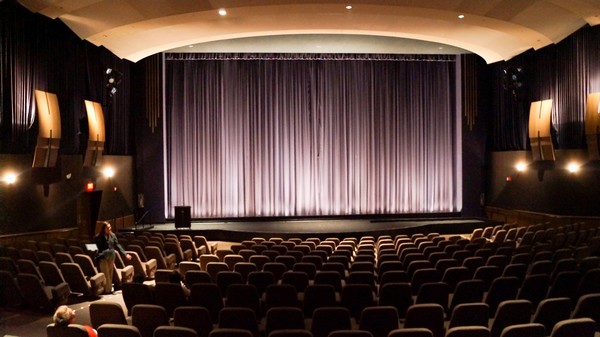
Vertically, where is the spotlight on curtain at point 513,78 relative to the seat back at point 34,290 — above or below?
above

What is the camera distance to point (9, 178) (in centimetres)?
1166

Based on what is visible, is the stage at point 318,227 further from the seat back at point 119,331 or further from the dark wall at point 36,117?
the seat back at point 119,331

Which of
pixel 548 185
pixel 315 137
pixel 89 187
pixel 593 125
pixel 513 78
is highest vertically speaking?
pixel 513 78

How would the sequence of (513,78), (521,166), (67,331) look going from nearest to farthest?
(67,331)
(513,78)
(521,166)

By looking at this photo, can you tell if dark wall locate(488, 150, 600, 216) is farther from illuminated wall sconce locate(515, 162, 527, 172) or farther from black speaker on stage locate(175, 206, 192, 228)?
black speaker on stage locate(175, 206, 192, 228)

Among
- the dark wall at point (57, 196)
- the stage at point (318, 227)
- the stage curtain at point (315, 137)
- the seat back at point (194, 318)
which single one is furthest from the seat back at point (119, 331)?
the stage curtain at point (315, 137)

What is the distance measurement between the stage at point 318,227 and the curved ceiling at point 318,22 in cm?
561

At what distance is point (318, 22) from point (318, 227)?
20.7 feet

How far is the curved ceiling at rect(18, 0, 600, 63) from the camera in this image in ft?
Result: 43.9

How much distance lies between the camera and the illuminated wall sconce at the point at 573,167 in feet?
50.3

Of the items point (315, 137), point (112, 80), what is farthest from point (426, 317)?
point (315, 137)

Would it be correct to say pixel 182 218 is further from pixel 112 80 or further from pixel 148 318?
pixel 148 318

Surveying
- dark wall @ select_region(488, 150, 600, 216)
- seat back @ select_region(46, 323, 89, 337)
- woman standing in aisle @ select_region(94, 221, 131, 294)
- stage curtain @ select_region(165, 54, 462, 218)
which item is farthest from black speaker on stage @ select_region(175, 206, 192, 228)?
seat back @ select_region(46, 323, 89, 337)

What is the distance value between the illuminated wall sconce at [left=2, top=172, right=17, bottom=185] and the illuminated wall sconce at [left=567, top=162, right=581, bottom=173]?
47.1ft
